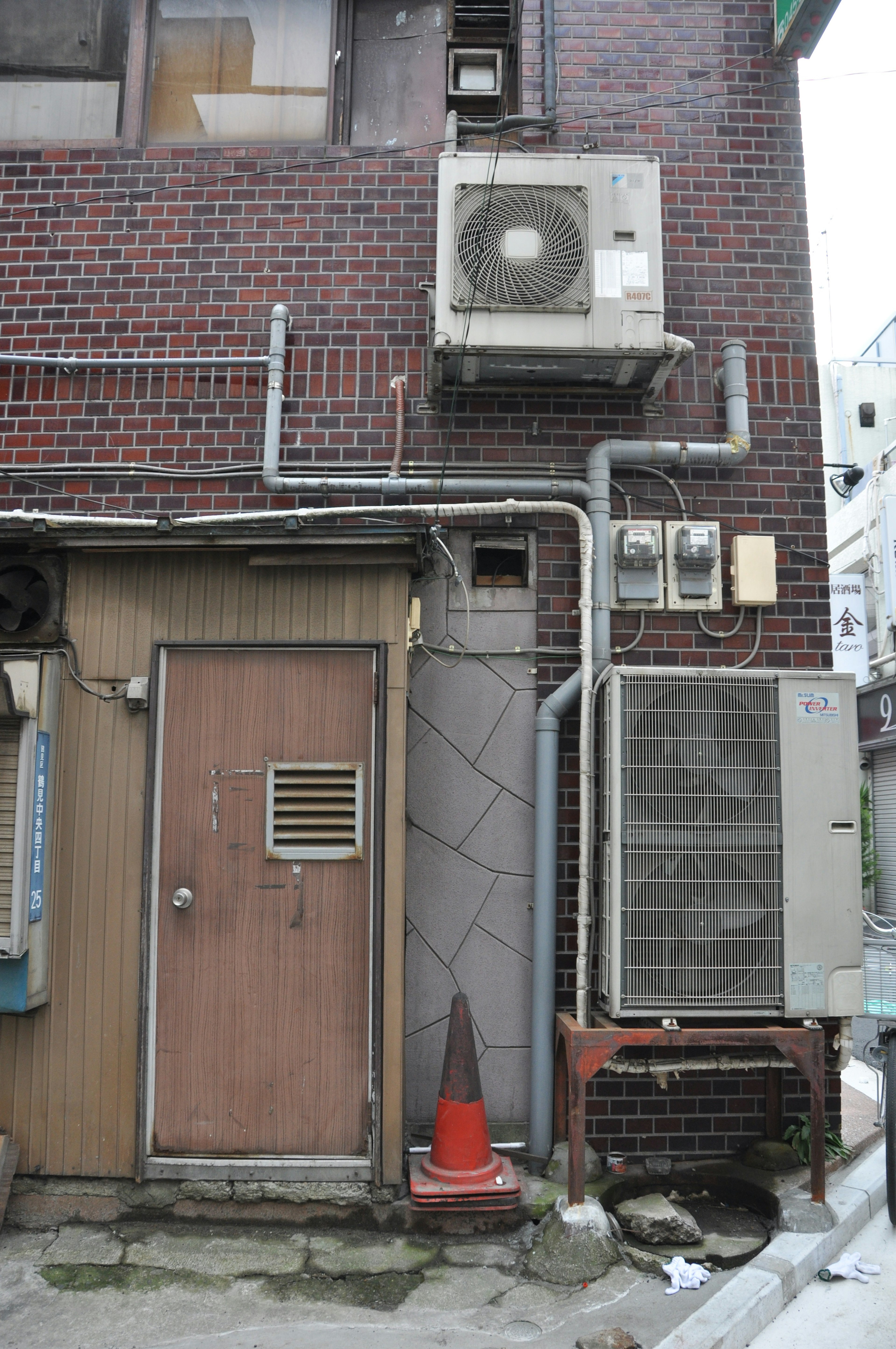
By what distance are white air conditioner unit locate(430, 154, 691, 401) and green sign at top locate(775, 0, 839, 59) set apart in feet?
4.20

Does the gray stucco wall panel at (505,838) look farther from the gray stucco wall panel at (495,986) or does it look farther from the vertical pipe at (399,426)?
the vertical pipe at (399,426)

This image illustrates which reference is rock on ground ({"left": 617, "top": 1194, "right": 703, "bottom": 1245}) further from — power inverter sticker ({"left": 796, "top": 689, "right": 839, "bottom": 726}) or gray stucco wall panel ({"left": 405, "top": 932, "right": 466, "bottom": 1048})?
power inverter sticker ({"left": 796, "top": 689, "right": 839, "bottom": 726})

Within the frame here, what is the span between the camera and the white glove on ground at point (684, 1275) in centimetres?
385

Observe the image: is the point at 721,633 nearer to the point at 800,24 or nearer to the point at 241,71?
the point at 800,24

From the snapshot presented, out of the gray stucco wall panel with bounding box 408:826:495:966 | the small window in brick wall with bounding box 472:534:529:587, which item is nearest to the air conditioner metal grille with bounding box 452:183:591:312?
the small window in brick wall with bounding box 472:534:529:587

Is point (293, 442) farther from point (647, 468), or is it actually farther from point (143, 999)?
point (143, 999)

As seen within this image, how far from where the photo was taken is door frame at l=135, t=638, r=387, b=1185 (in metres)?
4.44

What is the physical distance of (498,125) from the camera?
18.1ft

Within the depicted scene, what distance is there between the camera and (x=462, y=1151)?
4391 millimetres

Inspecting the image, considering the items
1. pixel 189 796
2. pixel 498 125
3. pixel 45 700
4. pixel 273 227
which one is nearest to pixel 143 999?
pixel 189 796

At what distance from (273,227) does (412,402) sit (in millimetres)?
1450

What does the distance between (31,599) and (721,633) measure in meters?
3.78

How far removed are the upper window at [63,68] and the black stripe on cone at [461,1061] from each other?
5.78m

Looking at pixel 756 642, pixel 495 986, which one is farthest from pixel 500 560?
pixel 495 986
